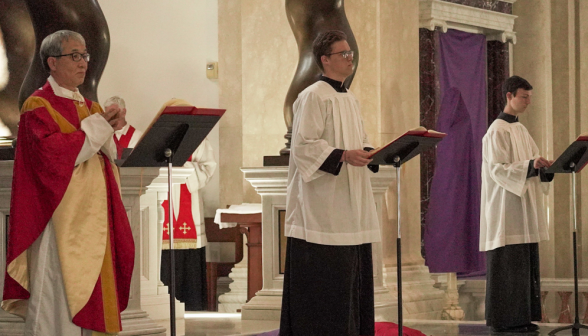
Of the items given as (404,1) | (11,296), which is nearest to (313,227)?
(11,296)

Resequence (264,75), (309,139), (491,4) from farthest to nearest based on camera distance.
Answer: (491,4) < (264,75) < (309,139)

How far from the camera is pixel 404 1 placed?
9055mm

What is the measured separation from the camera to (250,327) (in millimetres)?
6305

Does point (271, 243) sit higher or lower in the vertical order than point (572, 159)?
lower

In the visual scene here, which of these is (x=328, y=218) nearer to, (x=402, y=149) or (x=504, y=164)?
(x=402, y=149)

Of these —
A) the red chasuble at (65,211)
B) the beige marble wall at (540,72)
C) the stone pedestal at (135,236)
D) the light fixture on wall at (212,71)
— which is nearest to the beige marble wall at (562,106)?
the beige marble wall at (540,72)

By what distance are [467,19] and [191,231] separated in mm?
4231

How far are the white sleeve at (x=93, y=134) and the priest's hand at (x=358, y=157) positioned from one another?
1.22 m

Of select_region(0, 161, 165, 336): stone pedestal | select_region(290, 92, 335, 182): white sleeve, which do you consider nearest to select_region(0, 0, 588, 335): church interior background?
select_region(0, 161, 165, 336): stone pedestal

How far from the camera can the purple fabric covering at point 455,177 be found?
10.1 metres

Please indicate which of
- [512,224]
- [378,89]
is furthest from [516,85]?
[378,89]

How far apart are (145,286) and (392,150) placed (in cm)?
287

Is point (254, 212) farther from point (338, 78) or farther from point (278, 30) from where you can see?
point (338, 78)

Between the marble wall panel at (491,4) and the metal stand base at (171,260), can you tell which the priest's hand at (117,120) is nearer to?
the metal stand base at (171,260)
